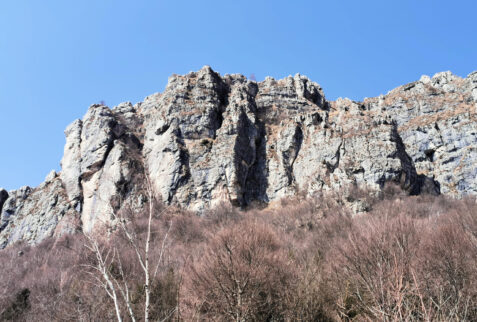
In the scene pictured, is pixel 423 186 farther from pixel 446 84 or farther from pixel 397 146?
pixel 446 84

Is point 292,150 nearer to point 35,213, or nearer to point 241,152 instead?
point 241,152

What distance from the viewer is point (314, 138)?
173 feet

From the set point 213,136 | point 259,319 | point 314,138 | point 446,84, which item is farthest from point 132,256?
point 446,84

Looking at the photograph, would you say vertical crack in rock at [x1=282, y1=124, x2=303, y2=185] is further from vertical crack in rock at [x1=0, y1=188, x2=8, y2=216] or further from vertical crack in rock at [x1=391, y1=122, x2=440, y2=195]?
vertical crack in rock at [x1=0, y1=188, x2=8, y2=216]

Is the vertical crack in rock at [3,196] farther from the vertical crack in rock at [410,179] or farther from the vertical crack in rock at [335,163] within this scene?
the vertical crack in rock at [410,179]

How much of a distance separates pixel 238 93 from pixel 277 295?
5503cm

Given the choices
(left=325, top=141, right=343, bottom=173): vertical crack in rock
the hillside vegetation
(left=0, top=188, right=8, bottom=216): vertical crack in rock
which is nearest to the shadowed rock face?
(left=325, top=141, right=343, bottom=173): vertical crack in rock

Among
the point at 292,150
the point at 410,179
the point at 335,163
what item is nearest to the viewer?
the point at 410,179

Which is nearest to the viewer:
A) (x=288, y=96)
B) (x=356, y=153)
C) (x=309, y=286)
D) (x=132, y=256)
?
(x=309, y=286)

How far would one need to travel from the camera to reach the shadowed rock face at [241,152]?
4509 centimetres

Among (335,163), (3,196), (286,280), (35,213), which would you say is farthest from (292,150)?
(3,196)

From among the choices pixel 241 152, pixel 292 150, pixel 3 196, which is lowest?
pixel 292 150

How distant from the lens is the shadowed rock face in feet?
148

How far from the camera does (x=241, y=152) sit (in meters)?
51.8
